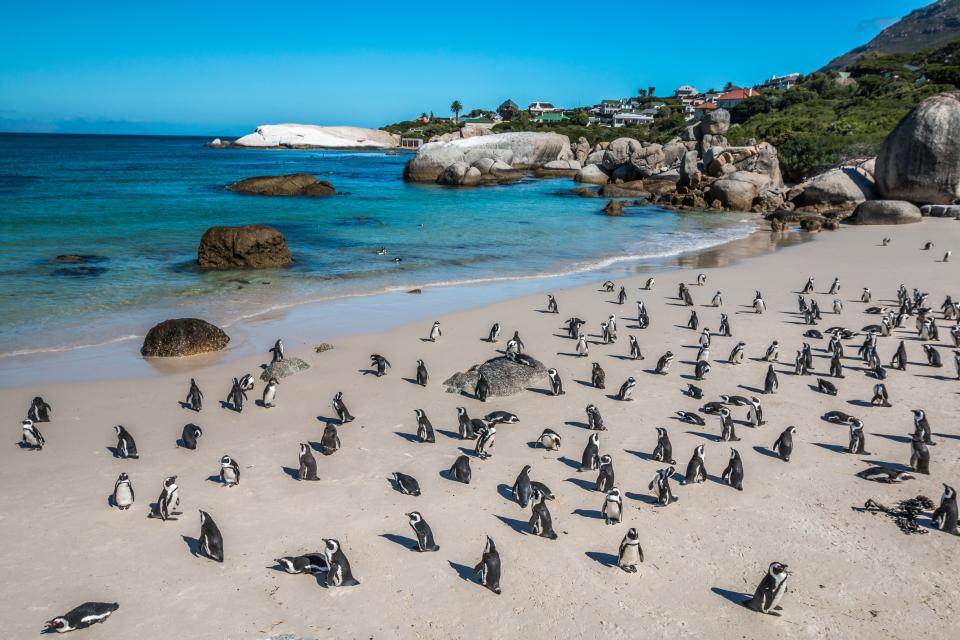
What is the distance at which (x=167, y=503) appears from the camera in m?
8.17

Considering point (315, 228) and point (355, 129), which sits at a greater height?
point (355, 129)

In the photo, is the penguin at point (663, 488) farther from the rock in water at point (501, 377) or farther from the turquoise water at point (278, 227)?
the turquoise water at point (278, 227)

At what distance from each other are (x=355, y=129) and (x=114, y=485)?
7039 inches

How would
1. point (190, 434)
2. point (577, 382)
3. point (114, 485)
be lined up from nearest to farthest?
point (114, 485), point (190, 434), point (577, 382)

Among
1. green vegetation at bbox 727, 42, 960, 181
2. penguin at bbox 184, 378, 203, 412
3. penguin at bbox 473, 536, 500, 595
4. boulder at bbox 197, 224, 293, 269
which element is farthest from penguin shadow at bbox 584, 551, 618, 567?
green vegetation at bbox 727, 42, 960, 181

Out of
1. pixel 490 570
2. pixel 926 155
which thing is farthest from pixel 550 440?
pixel 926 155

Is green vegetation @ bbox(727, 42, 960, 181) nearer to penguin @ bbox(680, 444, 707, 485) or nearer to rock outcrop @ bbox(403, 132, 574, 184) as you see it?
rock outcrop @ bbox(403, 132, 574, 184)

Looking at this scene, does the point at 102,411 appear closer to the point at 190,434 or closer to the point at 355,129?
the point at 190,434

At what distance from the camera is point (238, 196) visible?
2028 inches

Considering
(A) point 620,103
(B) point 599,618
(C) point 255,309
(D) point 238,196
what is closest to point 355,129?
(A) point 620,103

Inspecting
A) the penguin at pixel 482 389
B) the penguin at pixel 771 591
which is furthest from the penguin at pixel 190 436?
the penguin at pixel 771 591

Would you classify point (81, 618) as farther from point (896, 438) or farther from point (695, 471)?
point (896, 438)

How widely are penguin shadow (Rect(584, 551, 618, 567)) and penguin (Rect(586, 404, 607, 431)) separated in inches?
126

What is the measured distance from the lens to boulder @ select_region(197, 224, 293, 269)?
25016 millimetres
